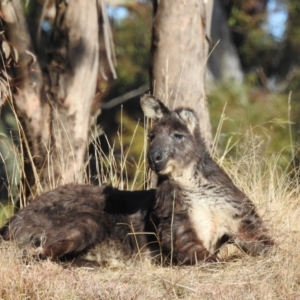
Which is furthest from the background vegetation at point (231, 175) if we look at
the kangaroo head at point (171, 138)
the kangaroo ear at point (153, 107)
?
the kangaroo ear at point (153, 107)

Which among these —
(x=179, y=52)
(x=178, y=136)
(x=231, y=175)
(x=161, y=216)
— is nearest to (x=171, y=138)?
(x=178, y=136)

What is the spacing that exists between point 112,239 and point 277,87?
10.5 metres

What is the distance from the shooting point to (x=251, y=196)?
30.7 feet

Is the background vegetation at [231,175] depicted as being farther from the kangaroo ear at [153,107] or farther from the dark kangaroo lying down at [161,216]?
the kangaroo ear at [153,107]

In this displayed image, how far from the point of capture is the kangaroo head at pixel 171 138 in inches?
312

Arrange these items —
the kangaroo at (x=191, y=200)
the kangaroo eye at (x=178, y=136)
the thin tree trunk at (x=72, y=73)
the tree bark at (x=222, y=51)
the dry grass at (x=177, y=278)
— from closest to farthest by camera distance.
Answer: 1. the dry grass at (x=177, y=278)
2. the kangaroo at (x=191, y=200)
3. the kangaroo eye at (x=178, y=136)
4. the thin tree trunk at (x=72, y=73)
5. the tree bark at (x=222, y=51)

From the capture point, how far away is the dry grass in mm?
6570

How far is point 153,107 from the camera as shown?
824cm

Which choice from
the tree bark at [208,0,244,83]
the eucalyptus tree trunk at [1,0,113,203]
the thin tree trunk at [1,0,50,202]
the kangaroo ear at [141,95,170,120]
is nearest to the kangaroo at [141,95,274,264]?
the kangaroo ear at [141,95,170,120]

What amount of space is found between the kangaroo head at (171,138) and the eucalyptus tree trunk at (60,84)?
105 inches

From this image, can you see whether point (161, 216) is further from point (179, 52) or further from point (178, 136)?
point (179, 52)

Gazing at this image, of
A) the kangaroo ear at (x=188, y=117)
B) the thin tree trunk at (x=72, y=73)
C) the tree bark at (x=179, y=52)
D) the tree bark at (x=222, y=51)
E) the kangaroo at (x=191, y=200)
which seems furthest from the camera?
the tree bark at (x=222, y=51)

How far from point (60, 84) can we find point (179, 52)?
65.4 inches

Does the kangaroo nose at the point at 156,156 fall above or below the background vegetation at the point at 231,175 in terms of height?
above
